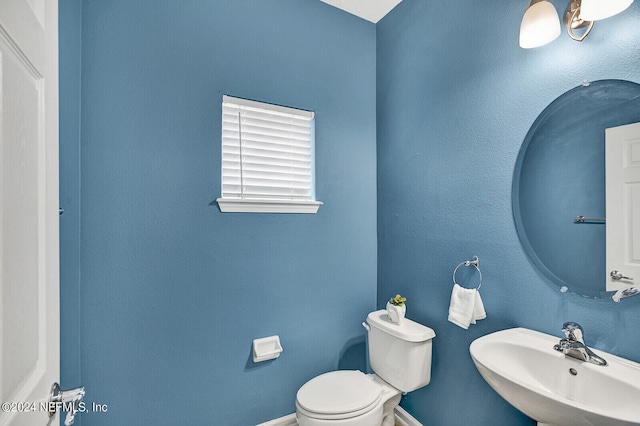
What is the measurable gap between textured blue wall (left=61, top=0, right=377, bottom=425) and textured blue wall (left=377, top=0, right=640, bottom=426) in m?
0.28

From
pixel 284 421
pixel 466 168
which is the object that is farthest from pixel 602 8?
pixel 284 421

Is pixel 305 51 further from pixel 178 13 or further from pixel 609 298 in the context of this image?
pixel 609 298

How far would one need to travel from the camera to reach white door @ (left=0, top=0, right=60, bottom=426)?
457 millimetres

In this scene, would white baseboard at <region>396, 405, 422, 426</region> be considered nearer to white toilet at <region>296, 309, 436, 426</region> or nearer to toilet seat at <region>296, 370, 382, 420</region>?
white toilet at <region>296, 309, 436, 426</region>

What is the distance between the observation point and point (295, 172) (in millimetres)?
1840

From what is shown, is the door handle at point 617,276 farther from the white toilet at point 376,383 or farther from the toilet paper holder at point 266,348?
the toilet paper holder at point 266,348

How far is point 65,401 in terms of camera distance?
0.65m

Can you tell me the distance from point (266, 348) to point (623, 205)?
5.63ft

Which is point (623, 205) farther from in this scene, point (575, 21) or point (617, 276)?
point (575, 21)

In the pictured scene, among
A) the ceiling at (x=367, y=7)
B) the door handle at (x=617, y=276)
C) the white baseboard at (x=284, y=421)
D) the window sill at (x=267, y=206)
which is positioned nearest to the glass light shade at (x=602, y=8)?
the door handle at (x=617, y=276)

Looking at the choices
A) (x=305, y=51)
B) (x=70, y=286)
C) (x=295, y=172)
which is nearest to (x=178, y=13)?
(x=305, y=51)

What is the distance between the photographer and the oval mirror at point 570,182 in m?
1.03

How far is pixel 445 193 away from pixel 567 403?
1034 mm

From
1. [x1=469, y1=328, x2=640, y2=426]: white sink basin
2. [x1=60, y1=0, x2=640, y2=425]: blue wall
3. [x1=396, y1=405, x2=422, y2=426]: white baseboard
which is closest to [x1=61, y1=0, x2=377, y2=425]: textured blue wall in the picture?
[x1=60, y1=0, x2=640, y2=425]: blue wall
